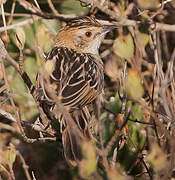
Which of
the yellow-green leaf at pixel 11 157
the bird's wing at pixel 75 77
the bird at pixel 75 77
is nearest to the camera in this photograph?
the yellow-green leaf at pixel 11 157

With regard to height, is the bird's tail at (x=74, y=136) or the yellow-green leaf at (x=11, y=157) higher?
the yellow-green leaf at (x=11, y=157)

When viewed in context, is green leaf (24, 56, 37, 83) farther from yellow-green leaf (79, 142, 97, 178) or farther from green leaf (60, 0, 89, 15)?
yellow-green leaf (79, 142, 97, 178)

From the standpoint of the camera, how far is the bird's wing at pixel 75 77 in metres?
4.10

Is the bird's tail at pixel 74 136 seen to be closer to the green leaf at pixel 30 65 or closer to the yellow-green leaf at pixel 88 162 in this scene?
the yellow-green leaf at pixel 88 162

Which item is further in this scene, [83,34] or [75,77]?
[83,34]

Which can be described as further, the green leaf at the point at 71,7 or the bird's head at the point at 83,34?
the green leaf at the point at 71,7

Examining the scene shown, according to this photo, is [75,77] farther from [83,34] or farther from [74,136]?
[83,34]

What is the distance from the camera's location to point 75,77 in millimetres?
4352

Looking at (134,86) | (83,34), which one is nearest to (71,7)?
(83,34)

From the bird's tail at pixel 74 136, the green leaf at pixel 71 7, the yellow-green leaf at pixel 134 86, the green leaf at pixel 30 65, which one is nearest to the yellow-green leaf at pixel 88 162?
the yellow-green leaf at pixel 134 86

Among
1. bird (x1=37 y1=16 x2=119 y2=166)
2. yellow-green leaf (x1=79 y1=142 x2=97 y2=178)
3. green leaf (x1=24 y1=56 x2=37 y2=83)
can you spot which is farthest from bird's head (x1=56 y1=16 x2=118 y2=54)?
yellow-green leaf (x1=79 y1=142 x2=97 y2=178)

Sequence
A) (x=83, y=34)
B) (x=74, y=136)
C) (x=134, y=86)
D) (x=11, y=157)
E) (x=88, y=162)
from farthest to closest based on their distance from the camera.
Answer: (x=83, y=34)
(x=74, y=136)
(x=11, y=157)
(x=134, y=86)
(x=88, y=162)

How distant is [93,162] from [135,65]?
85 centimetres

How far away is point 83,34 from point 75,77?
110 cm
